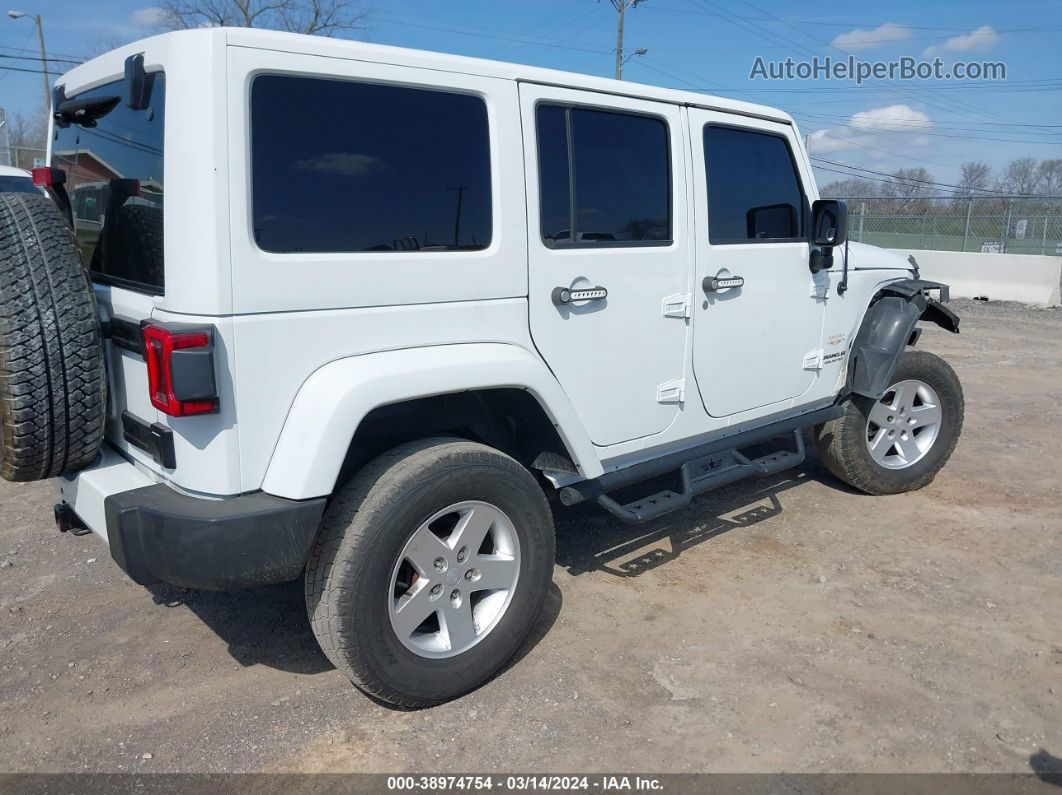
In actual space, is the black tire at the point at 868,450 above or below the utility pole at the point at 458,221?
below

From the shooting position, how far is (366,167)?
268cm

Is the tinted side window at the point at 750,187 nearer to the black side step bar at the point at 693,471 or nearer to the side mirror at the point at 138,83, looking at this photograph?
the black side step bar at the point at 693,471

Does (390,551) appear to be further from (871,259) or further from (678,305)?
(871,259)

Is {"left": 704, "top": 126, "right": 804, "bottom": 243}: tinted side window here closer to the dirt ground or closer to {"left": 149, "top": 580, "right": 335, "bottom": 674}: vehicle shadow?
the dirt ground

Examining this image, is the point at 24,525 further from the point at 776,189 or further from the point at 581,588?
the point at 776,189

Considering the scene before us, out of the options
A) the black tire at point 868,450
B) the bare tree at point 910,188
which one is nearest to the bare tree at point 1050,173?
the bare tree at point 910,188

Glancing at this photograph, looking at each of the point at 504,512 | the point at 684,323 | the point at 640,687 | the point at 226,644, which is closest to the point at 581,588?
the point at 640,687

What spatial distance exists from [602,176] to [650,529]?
211cm

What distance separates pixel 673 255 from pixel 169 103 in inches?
80.2

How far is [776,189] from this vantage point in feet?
13.8

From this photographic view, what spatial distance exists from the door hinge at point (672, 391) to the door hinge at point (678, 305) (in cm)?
29

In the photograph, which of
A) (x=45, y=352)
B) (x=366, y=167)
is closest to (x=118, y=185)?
(x=45, y=352)

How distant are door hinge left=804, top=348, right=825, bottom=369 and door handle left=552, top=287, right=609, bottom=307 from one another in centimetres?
161

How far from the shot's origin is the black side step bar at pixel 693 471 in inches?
138
